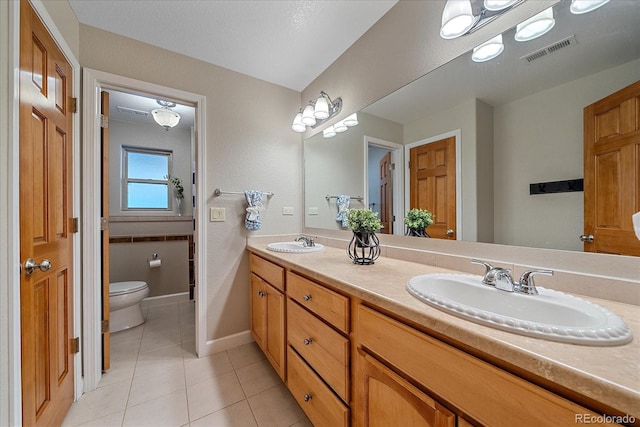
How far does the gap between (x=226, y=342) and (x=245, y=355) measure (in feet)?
0.66

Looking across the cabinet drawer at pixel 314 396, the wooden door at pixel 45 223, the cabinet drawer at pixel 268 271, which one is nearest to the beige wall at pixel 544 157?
the cabinet drawer at pixel 314 396

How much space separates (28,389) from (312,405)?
1.14 metres

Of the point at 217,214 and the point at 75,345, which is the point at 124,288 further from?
the point at 217,214

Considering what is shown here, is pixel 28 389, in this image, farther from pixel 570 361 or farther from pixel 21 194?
pixel 570 361

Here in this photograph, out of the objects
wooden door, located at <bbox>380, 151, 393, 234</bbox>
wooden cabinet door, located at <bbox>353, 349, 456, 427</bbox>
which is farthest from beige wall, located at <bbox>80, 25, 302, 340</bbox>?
wooden cabinet door, located at <bbox>353, 349, 456, 427</bbox>

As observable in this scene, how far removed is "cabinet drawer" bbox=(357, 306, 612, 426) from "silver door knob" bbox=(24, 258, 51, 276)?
52.2 inches

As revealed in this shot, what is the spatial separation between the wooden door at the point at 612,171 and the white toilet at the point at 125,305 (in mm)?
3064

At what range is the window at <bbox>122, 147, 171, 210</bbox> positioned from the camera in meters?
3.19

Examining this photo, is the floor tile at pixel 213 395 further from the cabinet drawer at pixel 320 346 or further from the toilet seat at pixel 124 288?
the toilet seat at pixel 124 288

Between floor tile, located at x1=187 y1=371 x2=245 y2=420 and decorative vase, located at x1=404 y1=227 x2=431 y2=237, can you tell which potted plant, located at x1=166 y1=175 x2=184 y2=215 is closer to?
floor tile, located at x1=187 y1=371 x2=245 y2=420

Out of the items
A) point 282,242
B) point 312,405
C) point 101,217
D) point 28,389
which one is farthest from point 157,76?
point 312,405

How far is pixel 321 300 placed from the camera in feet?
3.49

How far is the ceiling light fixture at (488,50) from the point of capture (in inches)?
39.8

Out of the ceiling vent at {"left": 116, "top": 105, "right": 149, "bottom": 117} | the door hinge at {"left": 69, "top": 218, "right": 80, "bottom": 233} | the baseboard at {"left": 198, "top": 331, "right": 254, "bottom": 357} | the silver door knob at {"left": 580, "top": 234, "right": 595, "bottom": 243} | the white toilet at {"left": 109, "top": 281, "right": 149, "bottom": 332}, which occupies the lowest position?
the baseboard at {"left": 198, "top": 331, "right": 254, "bottom": 357}
